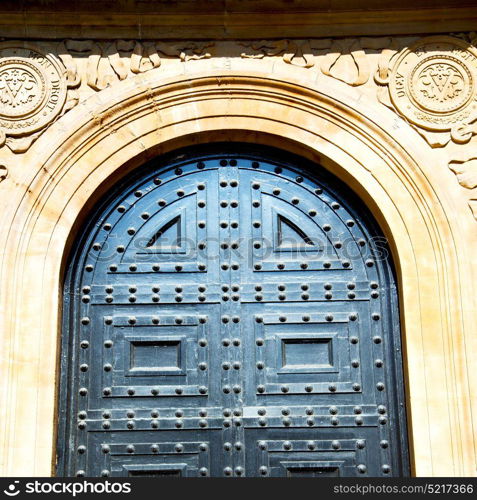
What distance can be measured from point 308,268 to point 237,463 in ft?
3.92

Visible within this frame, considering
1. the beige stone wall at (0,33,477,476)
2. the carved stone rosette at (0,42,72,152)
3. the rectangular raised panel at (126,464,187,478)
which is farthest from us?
the carved stone rosette at (0,42,72,152)

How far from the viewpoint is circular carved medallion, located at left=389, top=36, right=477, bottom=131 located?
5.23 m

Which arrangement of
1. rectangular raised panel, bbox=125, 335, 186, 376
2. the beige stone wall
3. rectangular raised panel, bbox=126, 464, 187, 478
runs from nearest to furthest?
1. the beige stone wall
2. rectangular raised panel, bbox=126, 464, 187, 478
3. rectangular raised panel, bbox=125, 335, 186, 376

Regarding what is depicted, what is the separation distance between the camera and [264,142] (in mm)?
5371

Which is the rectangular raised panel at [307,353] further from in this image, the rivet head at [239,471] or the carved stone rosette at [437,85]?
the carved stone rosette at [437,85]

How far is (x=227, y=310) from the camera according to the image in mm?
5133

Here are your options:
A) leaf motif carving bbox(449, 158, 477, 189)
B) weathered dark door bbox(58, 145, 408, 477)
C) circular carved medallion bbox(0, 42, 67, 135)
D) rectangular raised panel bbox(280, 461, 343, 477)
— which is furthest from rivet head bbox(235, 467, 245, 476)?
circular carved medallion bbox(0, 42, 67, 135)

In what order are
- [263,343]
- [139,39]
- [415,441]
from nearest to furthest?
[415,441] < [263,343] < [139,39]

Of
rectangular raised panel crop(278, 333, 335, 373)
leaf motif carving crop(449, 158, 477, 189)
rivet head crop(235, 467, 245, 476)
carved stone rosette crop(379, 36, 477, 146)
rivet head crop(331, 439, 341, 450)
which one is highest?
carved stone rosette crop(379, 36, 477, 146)

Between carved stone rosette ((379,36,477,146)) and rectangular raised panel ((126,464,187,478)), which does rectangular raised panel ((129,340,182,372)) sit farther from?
carved stone rosette ((379,36,477,146))

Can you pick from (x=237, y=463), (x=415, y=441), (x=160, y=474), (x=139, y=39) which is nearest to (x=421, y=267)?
(x=415, y=441)

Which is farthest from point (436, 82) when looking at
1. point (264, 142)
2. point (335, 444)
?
point (335, 444)

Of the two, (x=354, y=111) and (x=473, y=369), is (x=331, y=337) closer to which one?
A: (x=473, y=369)

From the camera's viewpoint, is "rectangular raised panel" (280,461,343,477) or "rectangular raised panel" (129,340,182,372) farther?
"rectangular raised panel" (129,340,182,372)
